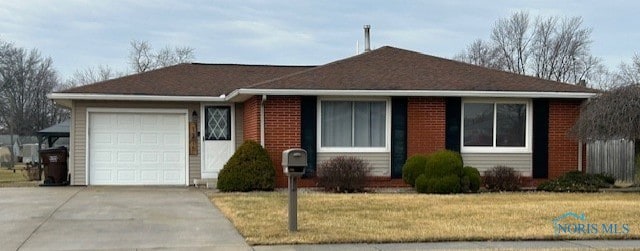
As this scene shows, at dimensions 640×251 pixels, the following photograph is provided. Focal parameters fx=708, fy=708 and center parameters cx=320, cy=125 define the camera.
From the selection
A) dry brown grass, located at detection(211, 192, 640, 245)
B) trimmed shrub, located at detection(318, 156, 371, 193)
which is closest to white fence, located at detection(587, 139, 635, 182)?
dry brown grass, located at detection(211, 192, 640, 245)

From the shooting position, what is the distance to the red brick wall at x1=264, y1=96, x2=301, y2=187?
656 inches

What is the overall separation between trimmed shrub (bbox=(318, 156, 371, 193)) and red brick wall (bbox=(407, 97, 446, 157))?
166 centimetres

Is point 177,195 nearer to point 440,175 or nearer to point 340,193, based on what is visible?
point 340,193

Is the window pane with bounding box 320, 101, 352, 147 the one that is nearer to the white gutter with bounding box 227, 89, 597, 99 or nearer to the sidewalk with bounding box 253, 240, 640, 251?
the white gutter with bounding box 227, 89, 597, 99

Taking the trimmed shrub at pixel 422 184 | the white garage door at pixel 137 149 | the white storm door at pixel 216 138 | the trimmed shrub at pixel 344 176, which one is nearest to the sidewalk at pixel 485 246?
the trimmed shrub at pixel 422 184

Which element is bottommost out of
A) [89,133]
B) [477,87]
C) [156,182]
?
[156,182]

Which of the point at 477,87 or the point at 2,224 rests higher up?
the point at 477,87

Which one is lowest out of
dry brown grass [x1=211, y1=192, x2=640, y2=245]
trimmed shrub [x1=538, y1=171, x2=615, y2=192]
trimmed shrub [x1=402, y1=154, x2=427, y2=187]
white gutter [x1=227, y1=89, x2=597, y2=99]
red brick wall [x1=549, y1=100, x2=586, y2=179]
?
dry brown grass [x1=211, y1=192, x2=640, y2=245]

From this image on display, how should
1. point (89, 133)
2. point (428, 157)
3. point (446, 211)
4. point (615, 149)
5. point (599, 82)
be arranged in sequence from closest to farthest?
point (446, 211) → point (428, 157) → point (89, 133) → point (615, 149) → point (599, 82)

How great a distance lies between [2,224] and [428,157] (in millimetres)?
9347

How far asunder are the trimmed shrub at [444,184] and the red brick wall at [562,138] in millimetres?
3238

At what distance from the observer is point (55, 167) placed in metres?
18.3

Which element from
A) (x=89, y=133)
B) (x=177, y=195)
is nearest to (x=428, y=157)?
(x=177, y=195)

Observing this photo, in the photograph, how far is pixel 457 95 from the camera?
16.8 m
